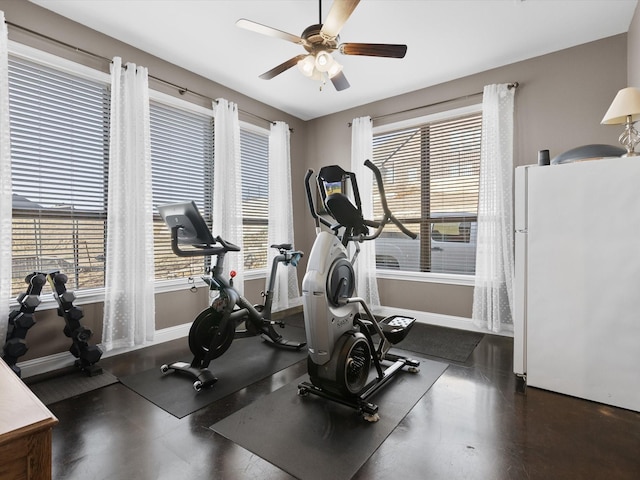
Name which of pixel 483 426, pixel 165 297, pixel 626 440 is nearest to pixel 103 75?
pixel 165 297

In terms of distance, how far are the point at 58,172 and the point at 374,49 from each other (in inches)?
111

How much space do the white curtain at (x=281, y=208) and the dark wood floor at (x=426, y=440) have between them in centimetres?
223

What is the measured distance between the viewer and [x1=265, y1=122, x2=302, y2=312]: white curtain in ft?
15.1

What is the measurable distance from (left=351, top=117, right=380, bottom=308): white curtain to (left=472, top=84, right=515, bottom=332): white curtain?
1.35 meters

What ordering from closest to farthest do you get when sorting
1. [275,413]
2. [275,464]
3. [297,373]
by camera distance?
1. [275,464]
2. [275,413]
3. [297,373]

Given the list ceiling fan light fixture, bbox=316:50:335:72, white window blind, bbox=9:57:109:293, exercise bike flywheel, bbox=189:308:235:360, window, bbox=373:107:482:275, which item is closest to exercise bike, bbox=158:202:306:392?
exercise bike flywheel, bbox=189:308:235:360

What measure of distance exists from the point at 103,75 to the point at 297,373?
3249 millimetres

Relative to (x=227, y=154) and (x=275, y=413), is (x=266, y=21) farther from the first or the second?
(x=275, y=413)

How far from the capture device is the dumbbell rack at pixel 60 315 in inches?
91.3

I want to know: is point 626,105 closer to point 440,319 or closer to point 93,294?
point 440,319

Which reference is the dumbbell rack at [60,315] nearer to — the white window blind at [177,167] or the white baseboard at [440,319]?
the white window blind at [177,167]

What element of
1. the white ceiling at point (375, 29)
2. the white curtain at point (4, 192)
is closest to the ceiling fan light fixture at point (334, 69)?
the white ceiling at point (375, 29)

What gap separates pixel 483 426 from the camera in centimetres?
195

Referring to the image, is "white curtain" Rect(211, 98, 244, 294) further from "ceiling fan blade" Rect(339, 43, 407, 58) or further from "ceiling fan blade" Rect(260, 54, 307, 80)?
"ceiling fan blade" Rect(339, 43, 407, 58)
